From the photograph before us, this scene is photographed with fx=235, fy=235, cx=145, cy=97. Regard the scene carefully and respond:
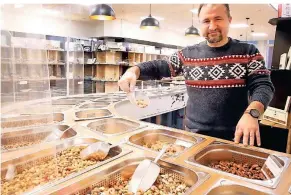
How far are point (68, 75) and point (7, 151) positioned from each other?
24.9 ft

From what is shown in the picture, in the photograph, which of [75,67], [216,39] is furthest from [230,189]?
[75,67]

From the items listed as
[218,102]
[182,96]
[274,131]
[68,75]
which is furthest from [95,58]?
[218,102]

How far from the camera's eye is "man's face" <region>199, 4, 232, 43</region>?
62.4 inches

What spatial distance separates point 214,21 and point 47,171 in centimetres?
138

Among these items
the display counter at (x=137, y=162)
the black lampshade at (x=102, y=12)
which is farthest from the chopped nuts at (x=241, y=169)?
the black lampshade at (x=102, y=12)

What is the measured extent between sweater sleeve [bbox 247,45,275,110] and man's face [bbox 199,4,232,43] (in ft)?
0.88

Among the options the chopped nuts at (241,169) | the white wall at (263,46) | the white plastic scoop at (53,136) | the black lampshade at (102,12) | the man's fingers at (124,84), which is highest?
the white wall at (263,46)

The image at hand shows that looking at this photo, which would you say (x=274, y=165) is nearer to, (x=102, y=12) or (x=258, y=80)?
(x=258, y=80)

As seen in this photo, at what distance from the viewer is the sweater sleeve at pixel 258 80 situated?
1.48 meters

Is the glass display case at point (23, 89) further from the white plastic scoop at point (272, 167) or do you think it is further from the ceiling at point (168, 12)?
the ceiling at point (168, 12)

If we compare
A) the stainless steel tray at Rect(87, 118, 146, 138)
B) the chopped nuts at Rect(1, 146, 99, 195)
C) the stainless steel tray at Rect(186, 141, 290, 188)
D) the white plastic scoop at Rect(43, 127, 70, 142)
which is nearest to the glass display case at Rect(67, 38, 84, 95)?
the stainless steel tray at Rect(87, 118, 146, 138)

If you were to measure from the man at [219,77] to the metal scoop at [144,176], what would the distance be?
2.17 ft

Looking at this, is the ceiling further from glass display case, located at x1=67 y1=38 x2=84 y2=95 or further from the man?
the man

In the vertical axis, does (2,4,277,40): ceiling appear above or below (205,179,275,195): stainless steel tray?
above
